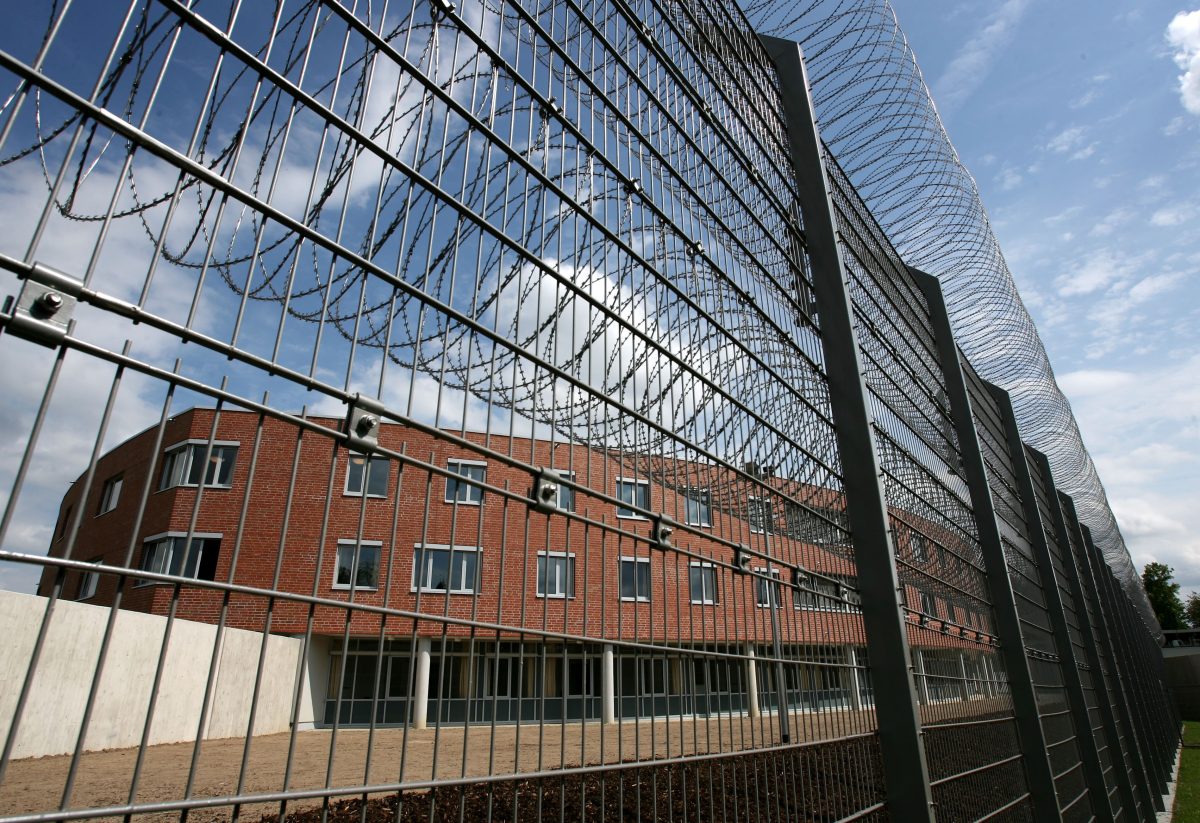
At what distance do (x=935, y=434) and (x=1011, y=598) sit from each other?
124 cm

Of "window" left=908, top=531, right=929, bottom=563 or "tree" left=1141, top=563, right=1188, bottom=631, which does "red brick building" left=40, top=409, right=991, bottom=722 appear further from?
"tree" left=1141, top=563, right=1188, bottom=631

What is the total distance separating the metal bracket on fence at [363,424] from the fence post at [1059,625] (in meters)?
7.07

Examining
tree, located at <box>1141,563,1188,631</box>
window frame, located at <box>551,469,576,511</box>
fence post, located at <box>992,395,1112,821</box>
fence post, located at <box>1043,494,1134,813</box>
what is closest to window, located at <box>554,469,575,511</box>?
window frame, located at <box>551,469,576,511</box>

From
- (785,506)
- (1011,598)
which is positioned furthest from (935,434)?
(785,506)

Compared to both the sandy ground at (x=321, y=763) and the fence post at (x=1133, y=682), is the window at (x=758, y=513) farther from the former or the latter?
the fence post at (x=1133, y=682)

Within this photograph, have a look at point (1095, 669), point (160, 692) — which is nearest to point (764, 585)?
point (1095, 669)

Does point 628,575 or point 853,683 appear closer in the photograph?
point 853,683

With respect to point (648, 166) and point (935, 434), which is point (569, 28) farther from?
point (935, 434)

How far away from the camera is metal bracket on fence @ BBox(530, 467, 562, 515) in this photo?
1836mm

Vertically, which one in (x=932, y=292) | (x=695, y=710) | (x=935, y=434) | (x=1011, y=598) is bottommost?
(x=695, y=710)

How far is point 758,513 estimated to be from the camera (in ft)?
10.0

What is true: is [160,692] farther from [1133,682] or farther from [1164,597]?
[1164,597]

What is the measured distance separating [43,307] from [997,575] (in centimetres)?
584

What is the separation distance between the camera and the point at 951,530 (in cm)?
505
